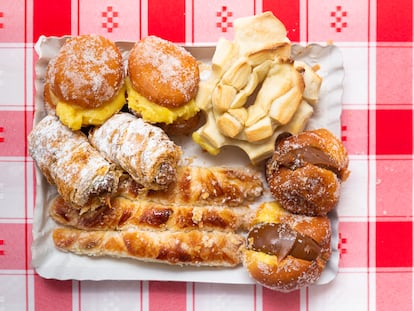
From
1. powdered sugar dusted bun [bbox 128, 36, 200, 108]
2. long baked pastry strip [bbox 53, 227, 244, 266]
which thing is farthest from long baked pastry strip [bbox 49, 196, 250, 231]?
powdered sugar dusted bun [bbox 128, 36, 200, 108]

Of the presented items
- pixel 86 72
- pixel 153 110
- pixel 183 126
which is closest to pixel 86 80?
pixel 86 72

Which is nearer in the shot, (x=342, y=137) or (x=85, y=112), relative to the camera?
(x=85, y=112)

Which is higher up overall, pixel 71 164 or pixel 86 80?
pixel 86 80

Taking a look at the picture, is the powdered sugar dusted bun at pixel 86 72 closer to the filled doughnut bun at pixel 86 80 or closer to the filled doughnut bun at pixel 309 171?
the filled doughnut bun at pixel 86 80

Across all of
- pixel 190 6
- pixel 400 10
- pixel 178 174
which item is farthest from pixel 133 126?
pixel 400 10

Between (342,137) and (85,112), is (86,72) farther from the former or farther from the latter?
(342,137)

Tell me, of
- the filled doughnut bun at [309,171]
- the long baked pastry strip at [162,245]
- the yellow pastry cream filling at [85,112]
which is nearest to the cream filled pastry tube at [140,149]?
the yellow pastry cream filling at [85,112]

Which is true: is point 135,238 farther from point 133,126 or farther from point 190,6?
point 190,6
